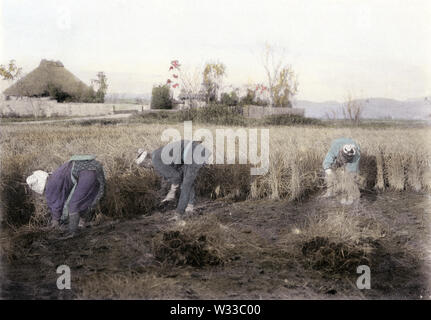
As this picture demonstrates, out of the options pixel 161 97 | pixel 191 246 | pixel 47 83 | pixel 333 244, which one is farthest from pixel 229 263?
pixel 47 83

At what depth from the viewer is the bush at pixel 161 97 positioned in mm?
4457

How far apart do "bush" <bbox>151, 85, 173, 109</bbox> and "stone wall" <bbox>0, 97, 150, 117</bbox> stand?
0.42 feet

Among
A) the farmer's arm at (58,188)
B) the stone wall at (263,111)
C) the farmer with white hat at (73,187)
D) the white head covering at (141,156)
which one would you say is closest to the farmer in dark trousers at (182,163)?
the white head covering at (141,156)

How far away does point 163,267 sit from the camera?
313cm

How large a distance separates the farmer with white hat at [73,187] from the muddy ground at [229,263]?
0.78 ft

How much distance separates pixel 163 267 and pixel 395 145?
340cm

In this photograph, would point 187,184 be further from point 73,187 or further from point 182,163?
point 73,187

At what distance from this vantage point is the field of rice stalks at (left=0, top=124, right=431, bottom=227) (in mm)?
4016

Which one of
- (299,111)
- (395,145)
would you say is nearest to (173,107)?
(299,111)

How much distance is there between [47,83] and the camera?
4297 millimetres

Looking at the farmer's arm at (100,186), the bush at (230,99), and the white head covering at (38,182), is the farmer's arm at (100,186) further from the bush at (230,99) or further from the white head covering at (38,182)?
the bush at (230,99)
